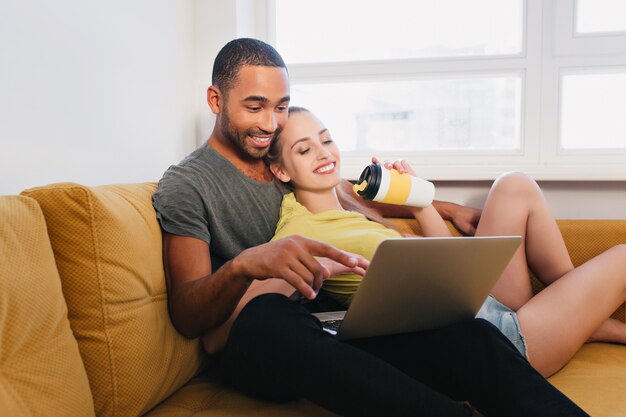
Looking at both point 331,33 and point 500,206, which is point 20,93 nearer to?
point 500,206

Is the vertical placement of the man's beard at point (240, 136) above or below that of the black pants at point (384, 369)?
above

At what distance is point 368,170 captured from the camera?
4.48ft

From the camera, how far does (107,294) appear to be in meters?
0.97

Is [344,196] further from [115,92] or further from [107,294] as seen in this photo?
[107,294]

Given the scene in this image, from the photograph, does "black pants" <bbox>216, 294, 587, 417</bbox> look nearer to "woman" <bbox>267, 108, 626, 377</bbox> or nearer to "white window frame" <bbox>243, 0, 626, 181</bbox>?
"woman" <bbox>267, 108, 626, 377</bbox>

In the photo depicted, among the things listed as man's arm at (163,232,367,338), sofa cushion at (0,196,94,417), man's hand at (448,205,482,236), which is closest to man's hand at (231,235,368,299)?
man's arm at (163,232,367,338)

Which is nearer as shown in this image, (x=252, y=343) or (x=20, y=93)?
(x=252, y=343)

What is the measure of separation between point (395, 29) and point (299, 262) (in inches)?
55.9

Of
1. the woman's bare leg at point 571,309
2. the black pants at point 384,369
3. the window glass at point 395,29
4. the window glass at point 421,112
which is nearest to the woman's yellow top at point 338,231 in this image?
the black pants at point 384,369

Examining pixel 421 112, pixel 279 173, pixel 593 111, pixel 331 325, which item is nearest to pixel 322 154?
pixel 279 173

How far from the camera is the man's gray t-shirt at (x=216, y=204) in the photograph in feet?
3.93

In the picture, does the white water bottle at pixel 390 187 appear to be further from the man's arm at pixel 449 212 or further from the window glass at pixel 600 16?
the window glass at pixel 600 16

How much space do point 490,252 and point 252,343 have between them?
0.42 metres

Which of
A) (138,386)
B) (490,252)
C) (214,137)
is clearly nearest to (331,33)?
(214,137)
